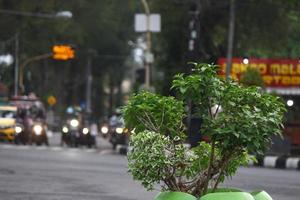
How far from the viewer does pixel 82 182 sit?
17484 millimetres

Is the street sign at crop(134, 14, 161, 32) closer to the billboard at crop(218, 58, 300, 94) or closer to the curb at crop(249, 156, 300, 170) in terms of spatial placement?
the billboard at crop(218, 58, 300, 94)

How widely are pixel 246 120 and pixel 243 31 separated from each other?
36.4 metres

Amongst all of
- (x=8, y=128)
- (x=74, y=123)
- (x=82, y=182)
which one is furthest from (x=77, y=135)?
(x=82, y=182)

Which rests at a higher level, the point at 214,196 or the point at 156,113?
the point at 156,113

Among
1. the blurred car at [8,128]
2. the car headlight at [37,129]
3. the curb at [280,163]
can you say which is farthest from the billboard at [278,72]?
the blurred car at [8,128]

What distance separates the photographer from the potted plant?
855 cm

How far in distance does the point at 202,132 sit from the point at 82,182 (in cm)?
900

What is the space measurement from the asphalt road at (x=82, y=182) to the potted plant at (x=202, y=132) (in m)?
5.34

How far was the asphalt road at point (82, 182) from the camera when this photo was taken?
48.5ft

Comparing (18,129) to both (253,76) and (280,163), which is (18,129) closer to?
(253,76)

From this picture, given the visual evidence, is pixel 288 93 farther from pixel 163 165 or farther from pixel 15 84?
pixel 15 84

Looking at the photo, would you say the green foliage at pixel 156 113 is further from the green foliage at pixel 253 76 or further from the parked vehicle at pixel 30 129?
the parked vehicle at pixel 30 129

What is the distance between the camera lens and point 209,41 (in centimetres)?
4406

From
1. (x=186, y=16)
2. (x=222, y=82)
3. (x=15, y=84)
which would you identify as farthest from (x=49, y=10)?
(x=222, y=82)
